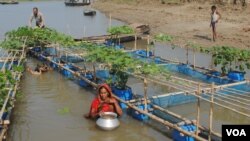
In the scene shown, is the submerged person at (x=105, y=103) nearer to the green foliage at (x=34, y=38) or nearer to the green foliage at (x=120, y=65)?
the green foliage at (x=120, y=65)

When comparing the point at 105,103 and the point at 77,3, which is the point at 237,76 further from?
the point at 77,3

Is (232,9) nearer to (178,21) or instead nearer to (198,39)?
(178,21)

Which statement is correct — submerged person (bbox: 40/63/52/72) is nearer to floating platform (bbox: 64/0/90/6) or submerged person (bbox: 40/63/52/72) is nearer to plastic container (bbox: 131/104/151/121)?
plastic container (bbox: 131/104/151/121)

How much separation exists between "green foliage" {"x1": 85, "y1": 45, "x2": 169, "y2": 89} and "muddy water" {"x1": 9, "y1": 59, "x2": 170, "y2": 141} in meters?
0.99

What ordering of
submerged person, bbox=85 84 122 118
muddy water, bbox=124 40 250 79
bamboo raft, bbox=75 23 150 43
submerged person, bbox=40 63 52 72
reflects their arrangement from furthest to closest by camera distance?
bamboo raft, bbox=75 23 150 43
muddy water, bbox=124 40 250 79
submerged person, bbox=40 63 52 72
submerged person, bbox=85 84 122 118

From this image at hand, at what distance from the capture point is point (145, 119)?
8188mm

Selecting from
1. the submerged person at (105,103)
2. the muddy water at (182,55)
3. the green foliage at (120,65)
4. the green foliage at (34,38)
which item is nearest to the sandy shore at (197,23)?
the muddy water at (182,55)

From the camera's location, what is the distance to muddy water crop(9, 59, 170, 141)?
25.0 feet

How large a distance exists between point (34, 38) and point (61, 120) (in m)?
6.65

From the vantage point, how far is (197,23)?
73.7ft

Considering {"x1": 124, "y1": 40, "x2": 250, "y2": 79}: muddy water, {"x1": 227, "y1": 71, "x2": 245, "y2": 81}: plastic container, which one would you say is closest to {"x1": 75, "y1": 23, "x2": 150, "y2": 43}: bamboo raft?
{"x1": 124, "y1": 40, "x2": 250, "y2": 79}: muddy water

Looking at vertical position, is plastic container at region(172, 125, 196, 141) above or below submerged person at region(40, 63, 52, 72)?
below

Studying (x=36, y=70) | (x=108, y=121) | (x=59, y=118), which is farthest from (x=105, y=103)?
(x=36, y=70)

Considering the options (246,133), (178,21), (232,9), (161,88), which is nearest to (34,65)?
(161,88)
